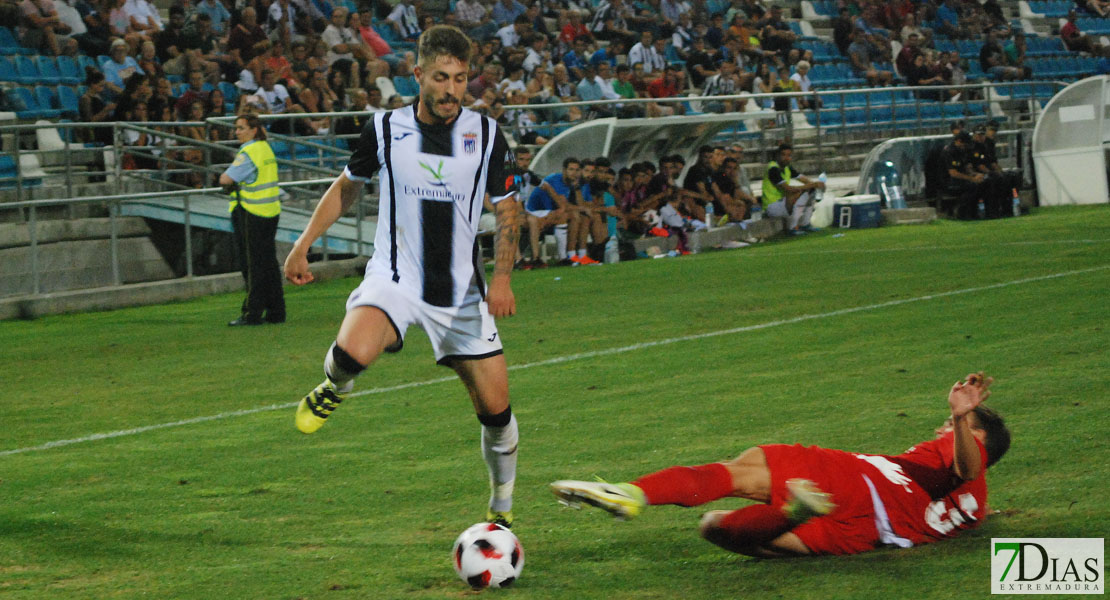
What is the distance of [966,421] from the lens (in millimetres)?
4883

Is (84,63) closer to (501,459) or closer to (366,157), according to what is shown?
(366,157)

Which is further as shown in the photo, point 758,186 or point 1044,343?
point 758,186

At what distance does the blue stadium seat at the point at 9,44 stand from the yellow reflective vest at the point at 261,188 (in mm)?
6802

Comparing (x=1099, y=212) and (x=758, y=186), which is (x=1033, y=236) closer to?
(x=1099, y=212)

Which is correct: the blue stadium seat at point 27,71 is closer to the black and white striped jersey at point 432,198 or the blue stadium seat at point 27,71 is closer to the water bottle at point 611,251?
the water bottle at point 611,251

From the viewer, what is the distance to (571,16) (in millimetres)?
26766

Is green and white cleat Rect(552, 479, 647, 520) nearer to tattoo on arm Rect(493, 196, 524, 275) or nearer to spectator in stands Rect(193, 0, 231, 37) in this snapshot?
tattoo on arm Rect(493, 196, 524, 275)

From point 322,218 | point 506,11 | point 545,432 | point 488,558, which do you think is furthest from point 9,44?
point 488,558

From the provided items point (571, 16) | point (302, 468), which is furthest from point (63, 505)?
point (571, 16)

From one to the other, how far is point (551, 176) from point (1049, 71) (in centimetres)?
2060

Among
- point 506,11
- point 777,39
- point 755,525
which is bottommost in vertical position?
point 755,525

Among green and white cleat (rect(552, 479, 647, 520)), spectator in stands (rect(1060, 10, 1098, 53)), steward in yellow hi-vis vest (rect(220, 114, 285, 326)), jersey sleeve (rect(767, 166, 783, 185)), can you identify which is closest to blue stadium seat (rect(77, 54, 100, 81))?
steward in yellow hi-vis vest (rect(220, 114, 285, 326))

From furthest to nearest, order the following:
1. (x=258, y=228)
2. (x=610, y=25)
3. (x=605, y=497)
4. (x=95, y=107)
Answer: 1. (x=610, y=25)
2. (x=95, y=107)
3. (x=258, y=228)
4. (x=605, y=497)

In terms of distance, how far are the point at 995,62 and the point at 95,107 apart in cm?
2373
